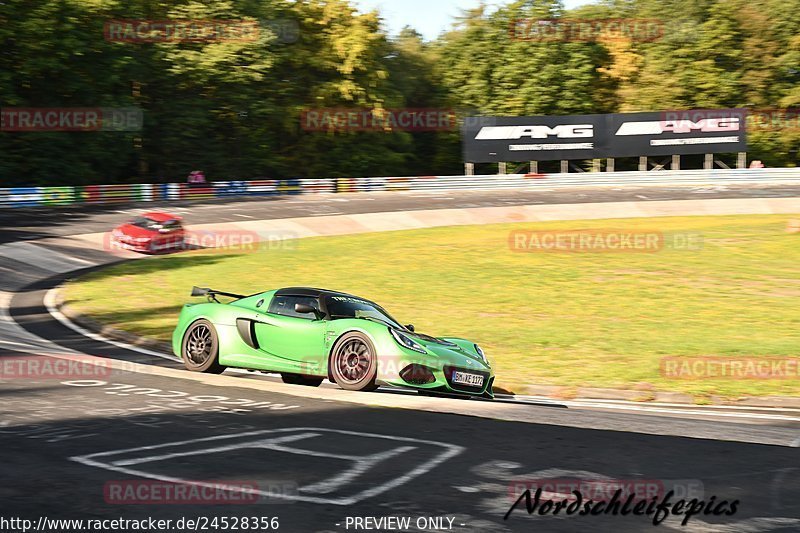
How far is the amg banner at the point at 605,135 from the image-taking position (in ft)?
176

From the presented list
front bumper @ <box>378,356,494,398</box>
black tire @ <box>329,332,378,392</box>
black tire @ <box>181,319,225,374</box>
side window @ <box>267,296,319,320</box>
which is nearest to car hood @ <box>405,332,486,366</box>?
front bumper @ <box>378,356,494,398</box>

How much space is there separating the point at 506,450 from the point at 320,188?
44.9 metres

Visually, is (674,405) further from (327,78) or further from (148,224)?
(327,78)

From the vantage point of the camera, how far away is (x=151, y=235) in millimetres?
30812

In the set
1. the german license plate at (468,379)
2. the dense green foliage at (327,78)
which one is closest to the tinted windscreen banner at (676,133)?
the dense green foliage at (327,78)

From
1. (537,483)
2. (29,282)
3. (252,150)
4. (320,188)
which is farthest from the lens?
(252,150)

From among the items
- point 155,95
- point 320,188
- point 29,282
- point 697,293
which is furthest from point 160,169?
point 697,293

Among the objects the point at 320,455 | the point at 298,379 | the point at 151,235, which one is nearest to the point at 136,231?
the point at 151,235

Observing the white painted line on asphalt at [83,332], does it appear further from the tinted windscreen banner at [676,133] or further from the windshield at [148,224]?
the tinted windscreen banner at [676,133]

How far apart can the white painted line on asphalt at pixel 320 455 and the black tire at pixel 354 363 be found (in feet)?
8.73

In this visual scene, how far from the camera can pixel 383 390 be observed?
40.2ft

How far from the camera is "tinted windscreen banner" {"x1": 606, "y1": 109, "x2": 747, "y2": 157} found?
53688 mm

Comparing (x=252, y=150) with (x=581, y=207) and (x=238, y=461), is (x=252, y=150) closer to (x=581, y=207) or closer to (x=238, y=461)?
(x=581, y=207)

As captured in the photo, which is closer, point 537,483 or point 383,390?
point 537,483
